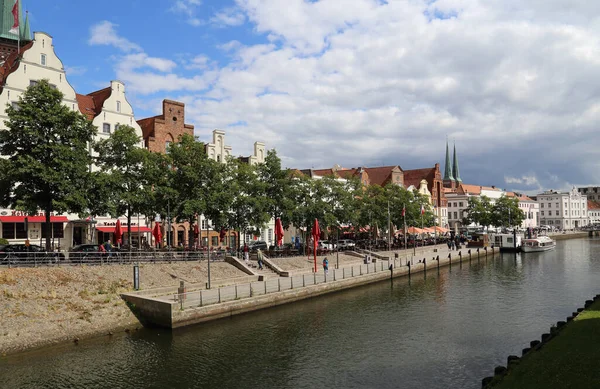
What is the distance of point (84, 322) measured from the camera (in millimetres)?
27750

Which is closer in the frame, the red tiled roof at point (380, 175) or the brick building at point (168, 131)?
the brick building at point (168, 131)

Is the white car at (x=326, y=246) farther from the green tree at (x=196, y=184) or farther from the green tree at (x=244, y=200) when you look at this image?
the green tree at (x=196, y=184)

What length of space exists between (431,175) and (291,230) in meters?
61.0

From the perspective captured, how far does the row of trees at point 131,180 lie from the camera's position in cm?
3419

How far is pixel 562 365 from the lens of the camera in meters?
16.9

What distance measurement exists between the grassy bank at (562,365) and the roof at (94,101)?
5218 centimetres

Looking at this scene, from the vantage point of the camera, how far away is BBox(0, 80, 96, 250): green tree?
110ft

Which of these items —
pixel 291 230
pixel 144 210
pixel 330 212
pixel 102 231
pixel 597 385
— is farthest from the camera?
pixel 291 230

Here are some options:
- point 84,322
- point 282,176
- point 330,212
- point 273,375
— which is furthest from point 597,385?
point 330,212

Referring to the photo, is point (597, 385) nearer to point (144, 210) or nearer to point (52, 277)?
point (52, 277)

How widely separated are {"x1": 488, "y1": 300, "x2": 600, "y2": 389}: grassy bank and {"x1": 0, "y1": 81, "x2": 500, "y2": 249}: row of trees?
30721mm

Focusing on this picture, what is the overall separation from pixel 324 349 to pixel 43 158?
2488 centimetres

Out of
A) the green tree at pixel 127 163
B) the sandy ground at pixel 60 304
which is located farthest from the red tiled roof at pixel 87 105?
the sandy ground at pixel 60 304

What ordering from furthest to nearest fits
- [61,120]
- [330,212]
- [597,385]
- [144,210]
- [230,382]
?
1. [330,212]
2. [144,210]
3. [61,120]
4. [230,382]
5. [597,385]
